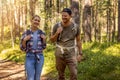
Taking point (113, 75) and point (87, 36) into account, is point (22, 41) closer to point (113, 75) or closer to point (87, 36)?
point (113, 75)

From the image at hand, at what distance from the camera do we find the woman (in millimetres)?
6750

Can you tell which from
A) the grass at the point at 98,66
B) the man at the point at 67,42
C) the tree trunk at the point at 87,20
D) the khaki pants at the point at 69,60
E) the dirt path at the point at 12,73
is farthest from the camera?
the tree trunk at the point at 87,20

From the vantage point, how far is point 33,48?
270 inches

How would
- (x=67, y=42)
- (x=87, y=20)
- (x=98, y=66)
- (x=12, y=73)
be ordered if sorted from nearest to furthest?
(x=67, y=42), (x=98, y=66), (x=12, y=73), (x=87, y=20)

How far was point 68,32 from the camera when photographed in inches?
274

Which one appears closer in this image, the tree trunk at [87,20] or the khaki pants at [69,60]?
the khaki pants at [69,60]

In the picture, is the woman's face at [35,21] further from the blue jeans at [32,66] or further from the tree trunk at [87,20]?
the tree trunk at [87,20]

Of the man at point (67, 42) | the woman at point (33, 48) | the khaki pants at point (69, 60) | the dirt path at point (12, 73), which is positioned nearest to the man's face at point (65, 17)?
the man at point (67, 42)

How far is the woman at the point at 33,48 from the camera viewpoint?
675 cm

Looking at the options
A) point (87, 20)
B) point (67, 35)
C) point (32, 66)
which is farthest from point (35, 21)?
point (87, 20)

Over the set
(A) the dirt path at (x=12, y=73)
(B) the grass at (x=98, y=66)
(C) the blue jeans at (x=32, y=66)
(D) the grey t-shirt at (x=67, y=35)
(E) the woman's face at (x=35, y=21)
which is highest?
(E) the woman's face at (x=35, y=21)

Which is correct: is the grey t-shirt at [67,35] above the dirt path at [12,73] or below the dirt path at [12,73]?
above

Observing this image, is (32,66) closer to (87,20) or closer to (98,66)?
(98,66)

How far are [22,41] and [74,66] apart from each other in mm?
1388
